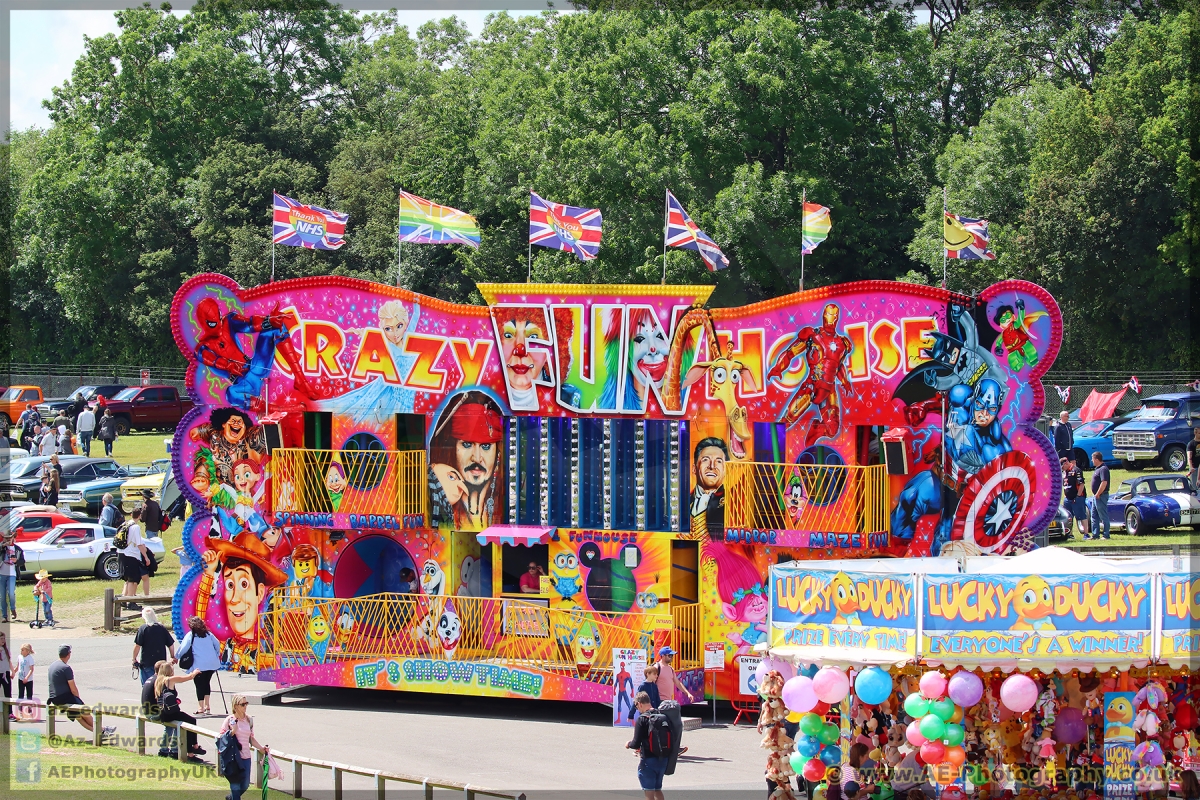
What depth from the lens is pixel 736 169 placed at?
50.2 m

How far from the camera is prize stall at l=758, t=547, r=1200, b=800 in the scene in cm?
1772

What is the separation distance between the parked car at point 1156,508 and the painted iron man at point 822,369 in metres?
12.9

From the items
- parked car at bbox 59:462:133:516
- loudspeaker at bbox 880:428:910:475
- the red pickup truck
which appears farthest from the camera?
the red pickup truck

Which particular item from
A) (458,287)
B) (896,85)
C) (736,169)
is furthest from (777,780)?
(458,287)

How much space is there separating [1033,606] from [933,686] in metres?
1.49

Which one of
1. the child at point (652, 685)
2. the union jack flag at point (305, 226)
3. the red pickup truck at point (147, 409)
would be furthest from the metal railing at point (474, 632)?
the red pickup truck at point (147, 409)

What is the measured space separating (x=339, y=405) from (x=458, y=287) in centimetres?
3733

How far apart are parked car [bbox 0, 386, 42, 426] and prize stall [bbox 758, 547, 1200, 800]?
4277 cm

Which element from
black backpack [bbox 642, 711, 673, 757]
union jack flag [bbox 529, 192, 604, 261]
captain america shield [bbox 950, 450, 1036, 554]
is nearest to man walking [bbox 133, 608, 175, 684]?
black backpack [bbox 642, 711, 673, 757]

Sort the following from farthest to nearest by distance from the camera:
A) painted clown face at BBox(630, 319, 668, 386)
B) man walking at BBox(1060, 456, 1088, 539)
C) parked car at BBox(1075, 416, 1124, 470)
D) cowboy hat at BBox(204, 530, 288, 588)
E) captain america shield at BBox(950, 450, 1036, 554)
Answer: parked car at BBox(1075, 416, 1124, 470) < man walking at BBox(1060, 456, 1088, 539) < cowboy hat at BBox(204, 530, 288, 588) < painted clown face at BBox(630, 319, 668, 386) < captain america shield at BBox(950, 450, 1036, 554)

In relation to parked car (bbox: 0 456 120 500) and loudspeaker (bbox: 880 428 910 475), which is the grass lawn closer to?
loudspeaker (bbox: 880 428 910 475)

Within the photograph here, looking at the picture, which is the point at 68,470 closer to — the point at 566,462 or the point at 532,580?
the point at 532,580

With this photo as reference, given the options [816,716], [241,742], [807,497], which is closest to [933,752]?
[816,716]

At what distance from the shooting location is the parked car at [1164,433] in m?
39.9
